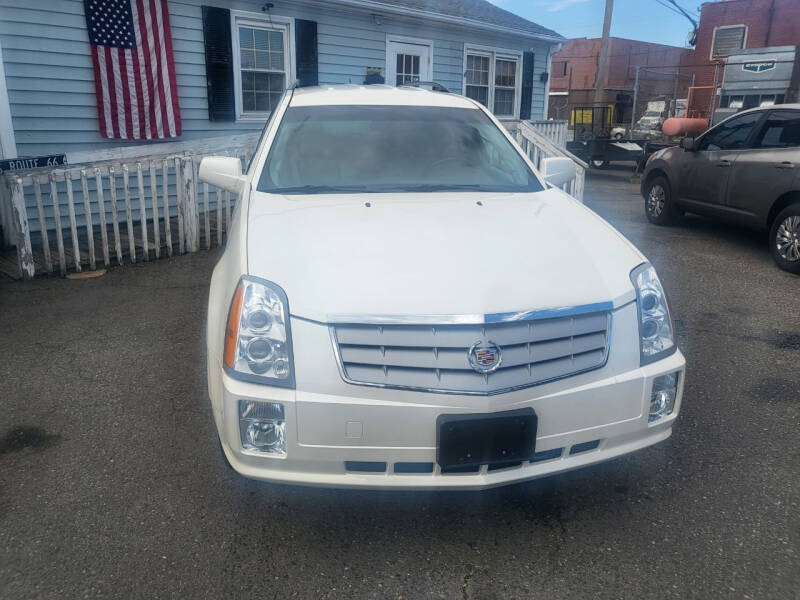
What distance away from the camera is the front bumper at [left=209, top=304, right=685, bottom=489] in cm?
222

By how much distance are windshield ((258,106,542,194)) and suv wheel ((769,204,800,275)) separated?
4131mm

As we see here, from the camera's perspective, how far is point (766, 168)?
6.89m

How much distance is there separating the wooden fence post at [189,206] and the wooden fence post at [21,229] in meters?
1.63

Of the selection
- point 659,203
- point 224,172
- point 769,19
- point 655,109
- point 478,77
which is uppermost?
point 769,19

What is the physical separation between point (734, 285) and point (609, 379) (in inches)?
183

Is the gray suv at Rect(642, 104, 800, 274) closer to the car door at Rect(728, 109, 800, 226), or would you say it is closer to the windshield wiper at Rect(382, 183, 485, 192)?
the car door at Rect(728, 109, 800, 226)

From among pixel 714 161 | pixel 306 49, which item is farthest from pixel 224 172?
pixel 306 49

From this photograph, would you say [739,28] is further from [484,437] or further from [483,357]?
[484,437]

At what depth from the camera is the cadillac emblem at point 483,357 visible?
88.1 inches

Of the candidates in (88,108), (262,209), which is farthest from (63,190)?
(262,209)

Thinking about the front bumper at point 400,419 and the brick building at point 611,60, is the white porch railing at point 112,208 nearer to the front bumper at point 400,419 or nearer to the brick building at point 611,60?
the front bumper at point 400,419

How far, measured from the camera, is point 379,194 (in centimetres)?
335

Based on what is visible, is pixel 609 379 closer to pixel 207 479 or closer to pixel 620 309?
pixel 620 309

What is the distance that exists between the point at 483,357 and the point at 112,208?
18.0ft
